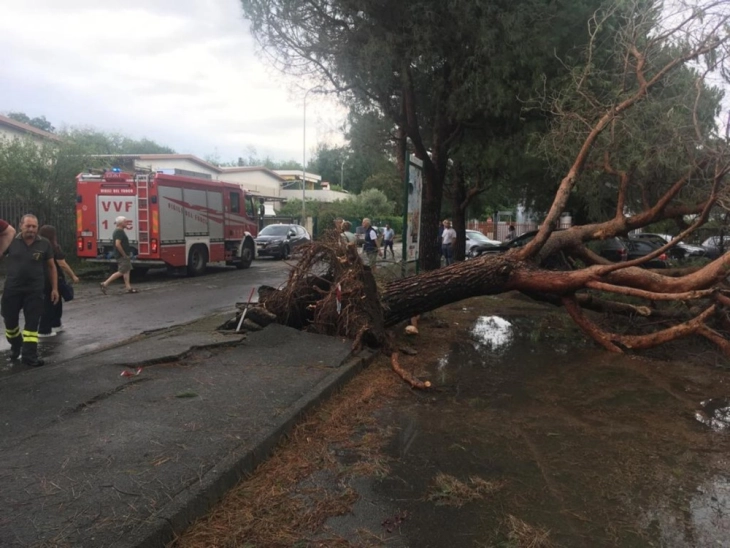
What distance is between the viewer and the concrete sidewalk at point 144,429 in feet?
10.1

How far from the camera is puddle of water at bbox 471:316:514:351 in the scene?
8766 millimetres

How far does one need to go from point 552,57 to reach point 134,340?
384 inches

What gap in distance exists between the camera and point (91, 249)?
1570 cm

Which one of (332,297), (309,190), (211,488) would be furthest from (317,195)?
(211,488)

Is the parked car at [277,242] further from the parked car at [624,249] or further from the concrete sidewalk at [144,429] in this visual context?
the concrete sidewalk at [144,429]

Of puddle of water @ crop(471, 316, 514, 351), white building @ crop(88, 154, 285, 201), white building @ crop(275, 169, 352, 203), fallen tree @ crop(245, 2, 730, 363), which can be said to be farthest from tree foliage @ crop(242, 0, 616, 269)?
white building @ crop(275, 169, 352, 203)

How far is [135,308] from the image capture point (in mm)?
10922

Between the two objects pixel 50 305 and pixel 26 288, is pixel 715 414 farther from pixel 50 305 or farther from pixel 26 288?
pixel 50 305

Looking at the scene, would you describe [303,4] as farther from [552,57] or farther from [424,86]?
[552,57]

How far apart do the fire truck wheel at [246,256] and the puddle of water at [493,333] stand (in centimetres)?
1084

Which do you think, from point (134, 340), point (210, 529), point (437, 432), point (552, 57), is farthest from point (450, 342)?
point (552, 57)

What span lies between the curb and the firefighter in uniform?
3.43 meters

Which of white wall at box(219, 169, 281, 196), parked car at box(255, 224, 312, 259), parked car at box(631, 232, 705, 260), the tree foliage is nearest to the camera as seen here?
the tree foliage

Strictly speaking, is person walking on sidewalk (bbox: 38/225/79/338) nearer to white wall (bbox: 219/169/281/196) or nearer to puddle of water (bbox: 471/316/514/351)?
puddle of water (bbox: 471/316/514/351)
